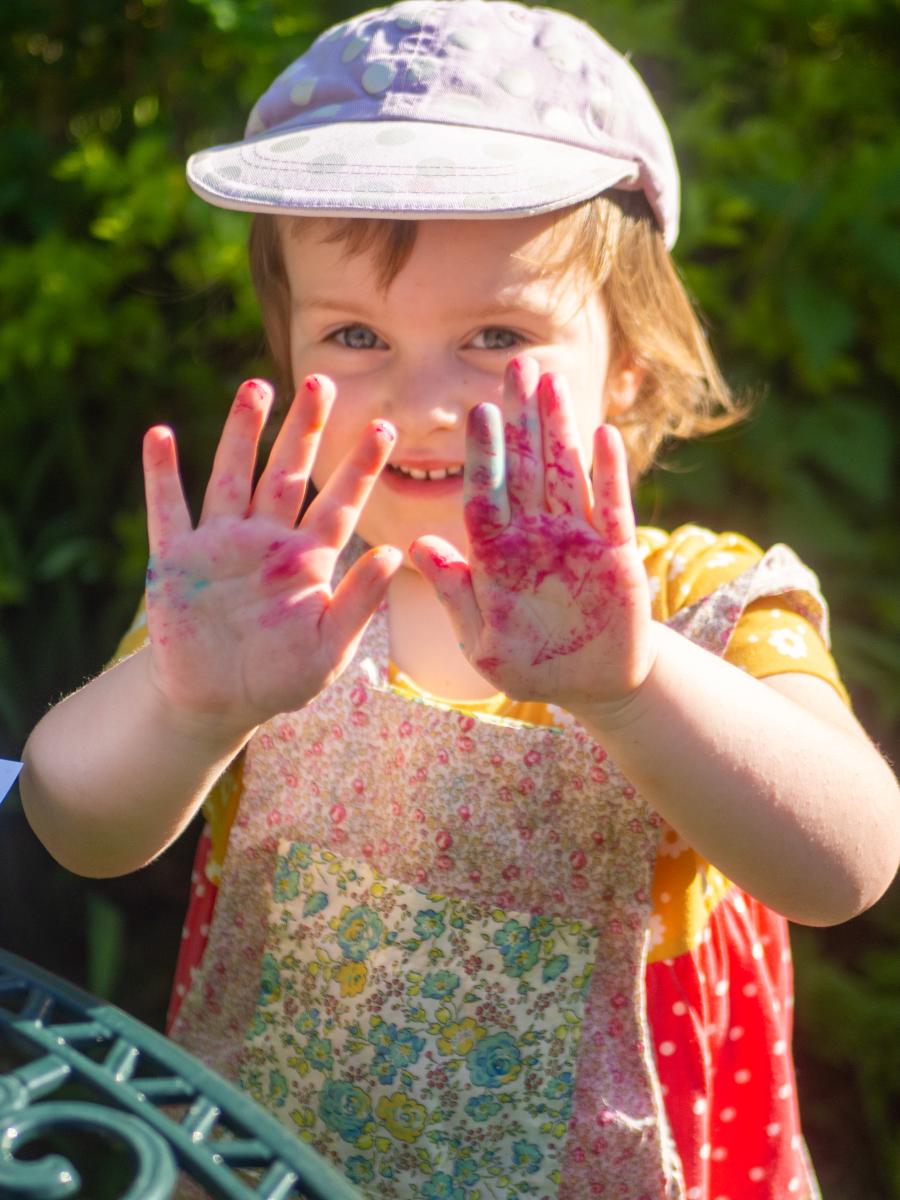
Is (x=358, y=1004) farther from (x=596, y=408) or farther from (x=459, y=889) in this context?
(x=596, y=408)

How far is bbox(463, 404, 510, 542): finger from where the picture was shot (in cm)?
116

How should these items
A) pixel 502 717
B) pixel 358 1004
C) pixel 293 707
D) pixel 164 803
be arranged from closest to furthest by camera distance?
pixel 293 707, pixel 164 803, pixel 358 1004, pixel 502 717

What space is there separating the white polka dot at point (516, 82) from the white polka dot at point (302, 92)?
0.23 meters

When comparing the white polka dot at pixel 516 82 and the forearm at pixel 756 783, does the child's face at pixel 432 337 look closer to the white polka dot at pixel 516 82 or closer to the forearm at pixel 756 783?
the white polka dot at pixel 516 82

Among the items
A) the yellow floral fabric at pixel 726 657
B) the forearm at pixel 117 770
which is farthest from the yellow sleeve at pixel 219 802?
the forearm at pixel 117 770

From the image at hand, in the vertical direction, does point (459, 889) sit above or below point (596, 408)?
below

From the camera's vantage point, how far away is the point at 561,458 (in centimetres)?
116

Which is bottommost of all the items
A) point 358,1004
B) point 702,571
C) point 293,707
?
point 358,1004

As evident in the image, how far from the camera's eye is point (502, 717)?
1.58 m

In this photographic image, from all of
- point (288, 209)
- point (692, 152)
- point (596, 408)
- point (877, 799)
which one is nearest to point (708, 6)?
point (692, 152)

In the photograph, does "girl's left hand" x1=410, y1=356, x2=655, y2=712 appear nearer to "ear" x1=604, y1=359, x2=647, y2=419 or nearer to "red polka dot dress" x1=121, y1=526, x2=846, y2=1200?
"red polka dot dress" x1=121, y1=526, x2=846, y2=1200

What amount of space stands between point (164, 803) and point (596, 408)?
2.28 ft

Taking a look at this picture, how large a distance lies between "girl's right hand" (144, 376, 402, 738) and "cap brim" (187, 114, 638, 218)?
287 millimetres

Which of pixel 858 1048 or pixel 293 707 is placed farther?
pixel 858 1048
